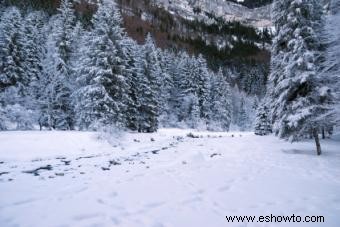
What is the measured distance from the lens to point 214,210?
7164mm

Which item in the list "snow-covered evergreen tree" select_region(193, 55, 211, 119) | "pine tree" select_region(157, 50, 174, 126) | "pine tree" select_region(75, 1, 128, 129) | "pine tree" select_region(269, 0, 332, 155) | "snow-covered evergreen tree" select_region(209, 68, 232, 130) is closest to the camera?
"pine tree" select_region(269, 0, 332, 155)

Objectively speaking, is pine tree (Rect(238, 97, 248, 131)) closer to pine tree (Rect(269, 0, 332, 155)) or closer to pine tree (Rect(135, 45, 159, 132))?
pine tree (Rect(135, 45, 159, 132))

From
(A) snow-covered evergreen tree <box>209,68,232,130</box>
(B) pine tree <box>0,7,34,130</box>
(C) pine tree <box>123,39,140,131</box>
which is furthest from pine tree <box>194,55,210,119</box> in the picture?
(B) pine tree <box>0,7,34,130</box>

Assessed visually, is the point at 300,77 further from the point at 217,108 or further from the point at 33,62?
the point at 217,108

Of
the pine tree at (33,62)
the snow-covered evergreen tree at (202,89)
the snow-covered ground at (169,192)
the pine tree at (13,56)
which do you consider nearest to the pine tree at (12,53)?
the pine tree at (13,56)

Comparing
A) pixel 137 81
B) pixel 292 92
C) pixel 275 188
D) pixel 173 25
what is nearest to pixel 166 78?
pixel 137 81

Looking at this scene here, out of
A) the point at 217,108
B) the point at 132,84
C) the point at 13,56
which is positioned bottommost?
the point at 217,108

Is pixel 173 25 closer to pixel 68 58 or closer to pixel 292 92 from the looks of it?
pixel 68 58

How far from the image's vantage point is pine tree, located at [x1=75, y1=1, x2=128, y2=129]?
28.6 meters

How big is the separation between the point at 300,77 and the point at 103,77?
1859cm

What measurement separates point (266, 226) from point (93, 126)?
918 inches

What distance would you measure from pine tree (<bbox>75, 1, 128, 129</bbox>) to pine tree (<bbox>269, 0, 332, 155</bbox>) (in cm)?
1548

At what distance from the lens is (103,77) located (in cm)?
2919

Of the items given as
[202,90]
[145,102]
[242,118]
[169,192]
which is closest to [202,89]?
[202,90]
